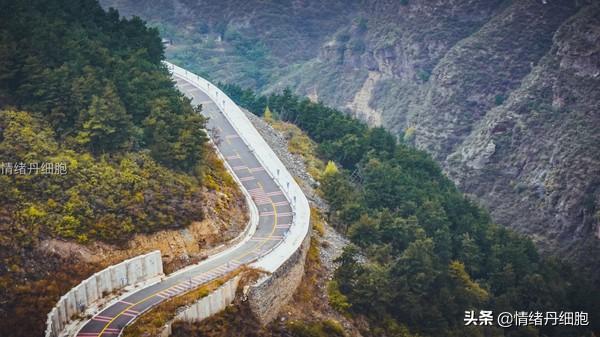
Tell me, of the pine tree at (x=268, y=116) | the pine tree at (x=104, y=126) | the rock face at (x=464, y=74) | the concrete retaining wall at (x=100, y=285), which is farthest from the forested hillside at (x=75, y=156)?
the rock face at (x=464, y=74)

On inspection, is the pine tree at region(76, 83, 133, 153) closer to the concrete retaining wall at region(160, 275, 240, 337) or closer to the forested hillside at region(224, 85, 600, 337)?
the concrete retaining wall at region(160, 275, 240, 337)

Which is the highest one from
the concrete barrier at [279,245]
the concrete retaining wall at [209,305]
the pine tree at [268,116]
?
the pine tree at [268,116]

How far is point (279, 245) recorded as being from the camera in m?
50.8

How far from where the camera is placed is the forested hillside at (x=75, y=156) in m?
40.8

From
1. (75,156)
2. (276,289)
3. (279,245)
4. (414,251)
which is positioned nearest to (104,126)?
(75,156)

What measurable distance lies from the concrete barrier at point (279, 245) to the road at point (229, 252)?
51 cm

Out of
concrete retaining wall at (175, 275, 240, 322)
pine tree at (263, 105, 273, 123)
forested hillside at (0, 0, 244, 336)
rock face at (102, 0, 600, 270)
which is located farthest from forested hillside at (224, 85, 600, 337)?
rock face at (102, 0, 600, 270)

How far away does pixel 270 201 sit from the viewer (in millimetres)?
57812

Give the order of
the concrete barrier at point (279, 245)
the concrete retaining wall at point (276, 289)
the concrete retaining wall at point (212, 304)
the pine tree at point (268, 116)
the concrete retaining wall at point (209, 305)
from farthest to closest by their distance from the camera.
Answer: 1. the pine tree at point (268, 116)
2. the concrete barrier at point (279, 245)
3. the concrete retaining wall at point (276, 289)
4. the concrete retaining wall at point (212, 304)
5. the concrete retaining wall at point (209, 305)

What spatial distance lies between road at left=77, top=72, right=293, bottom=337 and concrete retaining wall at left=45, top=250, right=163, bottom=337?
33.0 inches

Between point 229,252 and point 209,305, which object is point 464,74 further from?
point 209,305

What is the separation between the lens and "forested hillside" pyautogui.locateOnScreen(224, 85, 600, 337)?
53.1m

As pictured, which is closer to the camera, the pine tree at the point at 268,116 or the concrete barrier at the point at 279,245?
the concrete barrier at the point at 279,245

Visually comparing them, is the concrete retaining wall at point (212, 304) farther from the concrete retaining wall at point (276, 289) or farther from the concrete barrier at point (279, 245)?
the concrete barrier at point (279, 245)
